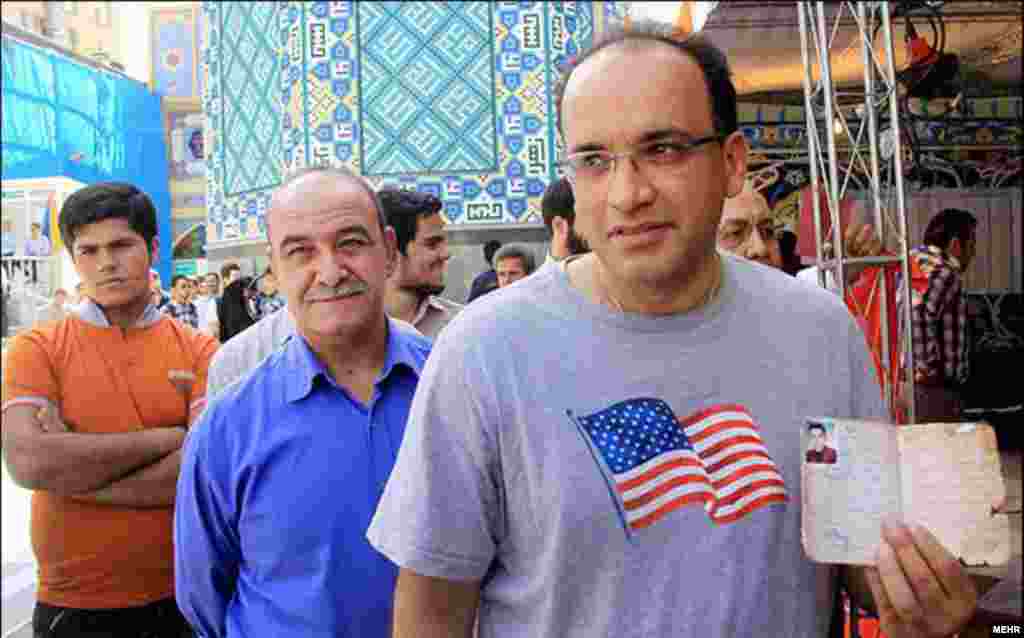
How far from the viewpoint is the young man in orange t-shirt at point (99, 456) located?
2756mm

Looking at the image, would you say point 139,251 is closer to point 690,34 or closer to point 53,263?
point 690,34

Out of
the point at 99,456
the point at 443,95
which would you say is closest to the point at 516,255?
the point at 99,456

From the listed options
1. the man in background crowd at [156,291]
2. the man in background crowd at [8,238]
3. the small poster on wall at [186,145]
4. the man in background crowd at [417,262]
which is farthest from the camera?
the small poster on wall at [186,145]

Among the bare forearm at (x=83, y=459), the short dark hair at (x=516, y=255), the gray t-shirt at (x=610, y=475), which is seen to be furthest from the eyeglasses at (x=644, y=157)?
the short dark hair at (x=516, y=255)

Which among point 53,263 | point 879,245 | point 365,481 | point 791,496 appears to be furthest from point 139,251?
point 53,263

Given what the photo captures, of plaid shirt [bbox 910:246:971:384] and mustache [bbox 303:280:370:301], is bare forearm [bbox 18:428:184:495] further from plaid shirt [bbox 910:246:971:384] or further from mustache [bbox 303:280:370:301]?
plaid shirt [bbox 910:246:971:384]

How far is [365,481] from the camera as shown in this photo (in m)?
2.05

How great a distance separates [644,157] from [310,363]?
1009 mm

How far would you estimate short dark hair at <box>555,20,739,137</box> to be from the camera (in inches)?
57.9

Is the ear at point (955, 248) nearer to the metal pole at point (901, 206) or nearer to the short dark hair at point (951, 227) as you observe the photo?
the short dark hair at point (951, 227)

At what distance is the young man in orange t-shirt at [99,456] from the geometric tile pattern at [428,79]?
7.85 meters

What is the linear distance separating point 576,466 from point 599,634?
22 centimetres

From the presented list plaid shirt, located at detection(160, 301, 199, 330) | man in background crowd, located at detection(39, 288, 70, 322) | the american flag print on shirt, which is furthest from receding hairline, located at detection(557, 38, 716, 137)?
man in background crowd, located at detection(39, 288, 70, 322)

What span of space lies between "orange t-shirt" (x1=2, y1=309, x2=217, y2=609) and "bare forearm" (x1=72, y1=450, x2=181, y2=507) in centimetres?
4
